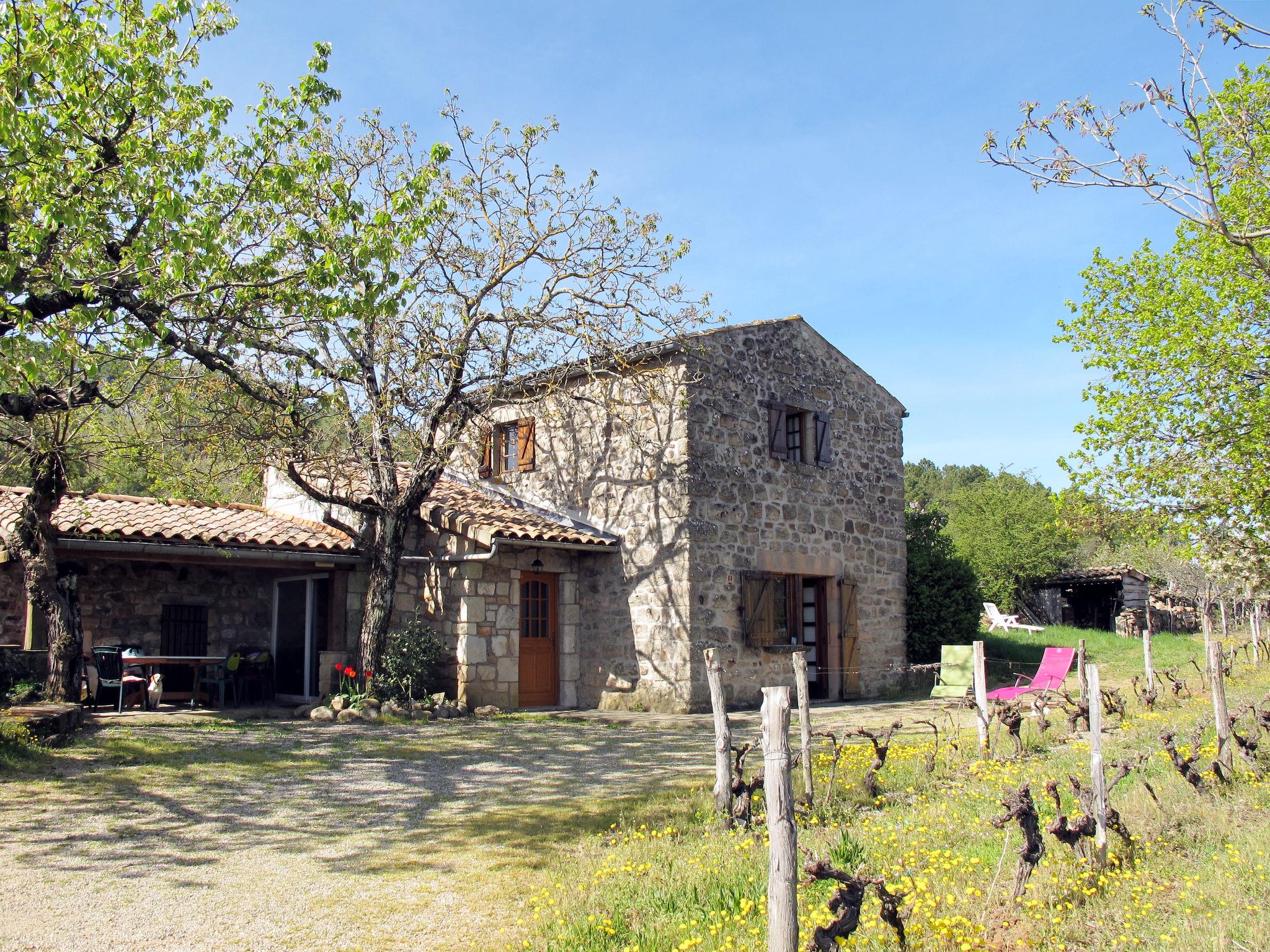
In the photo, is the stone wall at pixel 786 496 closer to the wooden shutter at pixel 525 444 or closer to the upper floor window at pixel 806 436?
the upper floor window at pixel 806 436

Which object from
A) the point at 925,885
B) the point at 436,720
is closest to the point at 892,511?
the point at 436,720

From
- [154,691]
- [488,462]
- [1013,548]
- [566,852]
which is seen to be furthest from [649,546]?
[1013,548]

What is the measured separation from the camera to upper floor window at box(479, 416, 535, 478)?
1434 cm

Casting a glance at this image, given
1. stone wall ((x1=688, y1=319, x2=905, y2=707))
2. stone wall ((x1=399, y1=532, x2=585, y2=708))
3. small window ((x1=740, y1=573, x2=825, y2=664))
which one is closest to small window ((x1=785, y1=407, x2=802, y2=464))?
stone wall ((x1=688, y1=319, x2=905, y2=707))

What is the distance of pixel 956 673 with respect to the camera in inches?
424

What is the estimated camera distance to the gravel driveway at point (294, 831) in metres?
4.15

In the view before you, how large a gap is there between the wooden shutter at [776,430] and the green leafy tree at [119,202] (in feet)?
23.1

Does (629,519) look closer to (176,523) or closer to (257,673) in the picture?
(257,673)

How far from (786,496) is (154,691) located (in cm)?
843

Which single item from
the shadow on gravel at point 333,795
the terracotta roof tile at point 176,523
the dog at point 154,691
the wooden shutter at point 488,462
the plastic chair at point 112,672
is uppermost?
the wooden shutter at point 488,462

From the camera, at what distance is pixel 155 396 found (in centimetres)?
1059

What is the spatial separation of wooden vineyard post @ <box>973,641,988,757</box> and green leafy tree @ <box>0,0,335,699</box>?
6.31 meters

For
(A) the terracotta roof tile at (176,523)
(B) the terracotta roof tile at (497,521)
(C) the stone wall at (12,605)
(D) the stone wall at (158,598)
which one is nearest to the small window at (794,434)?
(B) the terracotta roof tile at (497,521)


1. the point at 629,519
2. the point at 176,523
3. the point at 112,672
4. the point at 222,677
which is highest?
the point at 629,519
